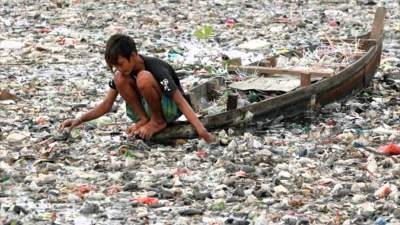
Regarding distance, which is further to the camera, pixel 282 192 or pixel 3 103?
pixel 3 103

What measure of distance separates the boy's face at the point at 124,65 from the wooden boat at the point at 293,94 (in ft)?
2.00

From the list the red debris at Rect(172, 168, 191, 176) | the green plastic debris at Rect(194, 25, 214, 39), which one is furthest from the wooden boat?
the green plastic debris at Rect(194, 25, 214, 39)

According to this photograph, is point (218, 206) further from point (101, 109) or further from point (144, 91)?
point (101, 109)

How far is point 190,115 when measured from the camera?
7.36 metres

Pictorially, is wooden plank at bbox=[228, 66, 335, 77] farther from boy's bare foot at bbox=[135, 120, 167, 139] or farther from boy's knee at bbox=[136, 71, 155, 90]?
boy's knee at bbox=[136, 71, 155, 90]

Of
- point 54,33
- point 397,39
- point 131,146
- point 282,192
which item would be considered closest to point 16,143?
point 131,146

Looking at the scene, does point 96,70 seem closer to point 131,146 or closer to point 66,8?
point 131,146

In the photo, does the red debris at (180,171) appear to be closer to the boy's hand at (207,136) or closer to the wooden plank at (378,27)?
the boy's hand at (207,136)

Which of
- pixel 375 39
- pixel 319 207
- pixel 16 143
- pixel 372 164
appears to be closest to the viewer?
pixel 319 207

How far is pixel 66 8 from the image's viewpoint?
16.2 m

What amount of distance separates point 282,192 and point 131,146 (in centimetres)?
152

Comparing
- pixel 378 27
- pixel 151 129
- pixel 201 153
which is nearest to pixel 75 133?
pixel 151 129

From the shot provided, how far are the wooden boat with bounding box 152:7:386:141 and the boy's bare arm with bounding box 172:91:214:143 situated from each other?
132mm

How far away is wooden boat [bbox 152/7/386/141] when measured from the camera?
25.3ft
